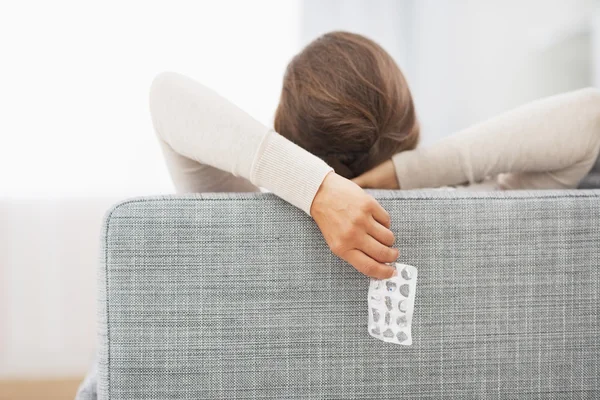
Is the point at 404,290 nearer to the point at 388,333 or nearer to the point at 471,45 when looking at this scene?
the point at 388,333

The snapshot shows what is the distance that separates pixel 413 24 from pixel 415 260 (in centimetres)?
168

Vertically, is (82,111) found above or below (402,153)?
above

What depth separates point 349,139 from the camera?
0.93 m

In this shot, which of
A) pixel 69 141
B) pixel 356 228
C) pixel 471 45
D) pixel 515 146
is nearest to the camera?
pixel 356 228

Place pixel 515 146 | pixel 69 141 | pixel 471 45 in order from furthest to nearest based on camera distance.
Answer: pixel 471 45
pixel 69 141
pixel 515 146

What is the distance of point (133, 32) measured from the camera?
2.02 m

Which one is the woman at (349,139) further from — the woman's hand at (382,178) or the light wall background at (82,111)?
the light wall background at (82,111)

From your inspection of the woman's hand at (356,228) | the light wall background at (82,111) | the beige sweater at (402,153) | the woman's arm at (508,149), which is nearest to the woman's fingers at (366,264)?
the woman's hand at (356,228)

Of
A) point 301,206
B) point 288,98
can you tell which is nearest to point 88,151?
point 288,98

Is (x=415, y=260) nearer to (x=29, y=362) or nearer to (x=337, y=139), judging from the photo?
(x=337, y=139)

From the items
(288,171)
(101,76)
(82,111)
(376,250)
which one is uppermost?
(101,76)

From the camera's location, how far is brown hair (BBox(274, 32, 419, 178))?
3.01ft

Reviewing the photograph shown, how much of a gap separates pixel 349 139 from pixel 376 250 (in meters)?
0.29

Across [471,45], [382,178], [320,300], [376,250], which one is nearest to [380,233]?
[376,250]
